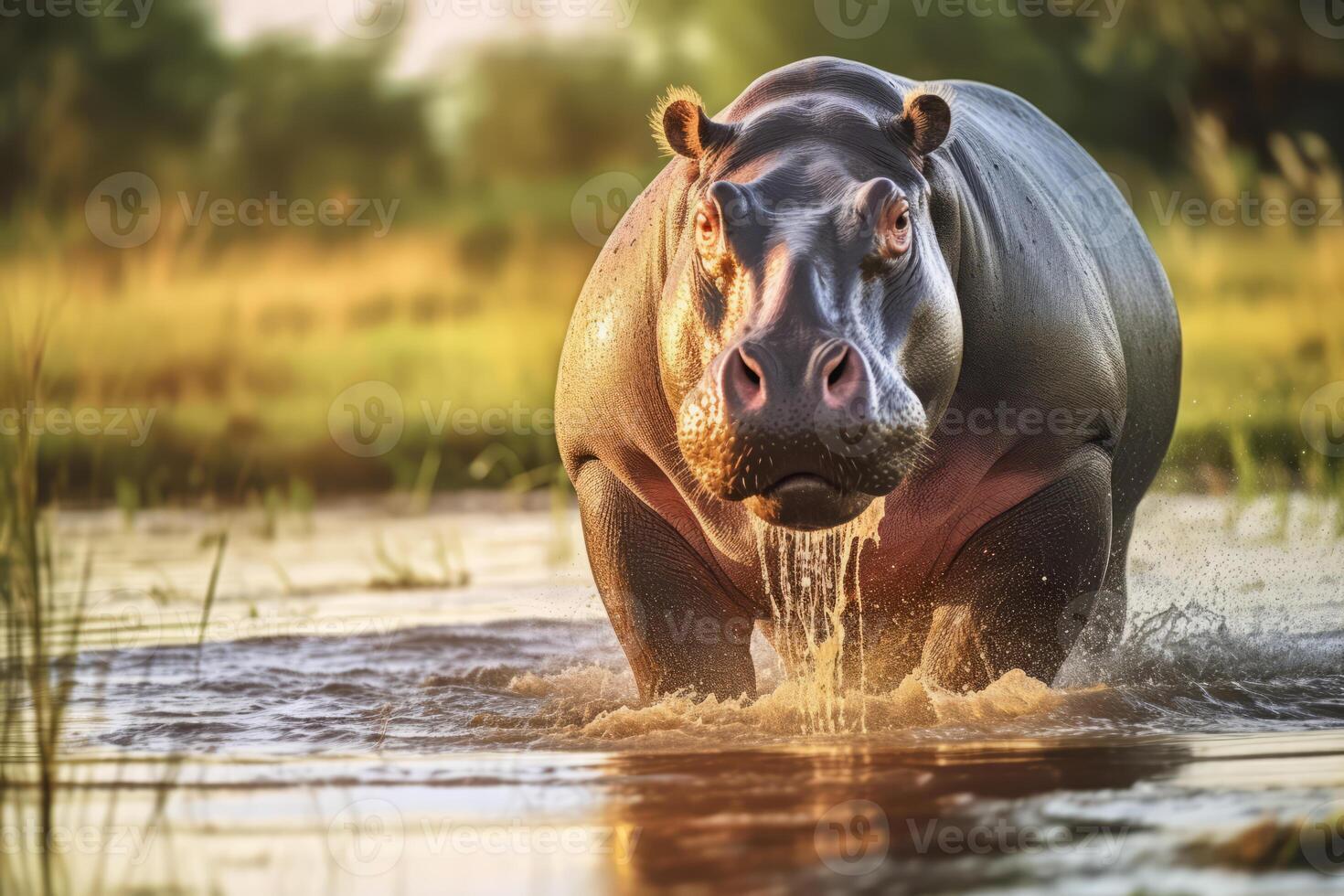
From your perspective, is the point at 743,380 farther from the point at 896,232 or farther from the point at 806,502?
the point at 896,232

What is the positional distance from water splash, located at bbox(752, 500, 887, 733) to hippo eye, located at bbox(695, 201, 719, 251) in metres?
0.91

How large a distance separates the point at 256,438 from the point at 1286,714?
9472 millimetres

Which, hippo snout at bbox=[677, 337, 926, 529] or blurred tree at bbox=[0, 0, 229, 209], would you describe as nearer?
hippo snout at bbox=[677, 337, 926, 529]

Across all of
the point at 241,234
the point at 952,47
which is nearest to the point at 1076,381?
the point at 241,234

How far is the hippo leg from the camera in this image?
18.5 ft

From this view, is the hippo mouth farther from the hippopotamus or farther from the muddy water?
the muddy water

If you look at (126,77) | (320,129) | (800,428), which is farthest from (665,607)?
(126,77)

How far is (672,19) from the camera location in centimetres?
1798

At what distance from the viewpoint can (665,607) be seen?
580 cm

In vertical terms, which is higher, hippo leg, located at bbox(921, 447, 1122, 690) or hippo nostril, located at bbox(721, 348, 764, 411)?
hippo nostril, located at bbox(721, 348, 764, 411)

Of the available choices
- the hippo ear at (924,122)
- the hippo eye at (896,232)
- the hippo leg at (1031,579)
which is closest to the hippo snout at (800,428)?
the hippo eye at (896,232)

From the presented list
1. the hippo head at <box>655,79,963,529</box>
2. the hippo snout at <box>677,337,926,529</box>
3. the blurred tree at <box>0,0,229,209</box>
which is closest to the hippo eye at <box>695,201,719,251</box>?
the hippo head at <box>655,79,963,529</box>

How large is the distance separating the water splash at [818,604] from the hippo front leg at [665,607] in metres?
0.17

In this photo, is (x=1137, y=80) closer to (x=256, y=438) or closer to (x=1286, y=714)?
(x=256, y=438)
